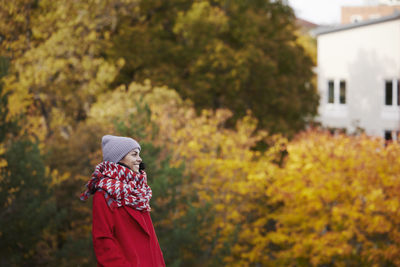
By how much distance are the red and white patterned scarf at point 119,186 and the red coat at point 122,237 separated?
0.14ft

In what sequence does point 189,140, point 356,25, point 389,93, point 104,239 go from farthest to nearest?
1. point 356,25
2. point 389,93
3. point 189,140
4. point 104,239

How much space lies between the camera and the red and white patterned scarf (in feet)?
10.4

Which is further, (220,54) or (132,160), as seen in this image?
(220,54)

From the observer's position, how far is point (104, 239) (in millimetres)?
3105

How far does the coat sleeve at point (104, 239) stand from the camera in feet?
10.1

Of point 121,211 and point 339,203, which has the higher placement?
point 121,211

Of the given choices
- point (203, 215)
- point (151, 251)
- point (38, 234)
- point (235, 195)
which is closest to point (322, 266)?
point (235, 195)

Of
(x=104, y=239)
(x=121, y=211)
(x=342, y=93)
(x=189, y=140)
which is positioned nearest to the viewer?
(x=104, y=239)

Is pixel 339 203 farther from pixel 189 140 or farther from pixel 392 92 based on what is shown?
pixel 392 92

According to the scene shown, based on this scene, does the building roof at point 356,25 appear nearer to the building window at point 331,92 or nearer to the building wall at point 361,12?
the building window at point 331,92

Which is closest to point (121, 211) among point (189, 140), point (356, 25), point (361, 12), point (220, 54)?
point (189, 140)

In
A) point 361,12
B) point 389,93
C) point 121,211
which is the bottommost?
point 389,93

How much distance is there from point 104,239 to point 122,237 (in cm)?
12

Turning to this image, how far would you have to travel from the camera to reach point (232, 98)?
2245cm
